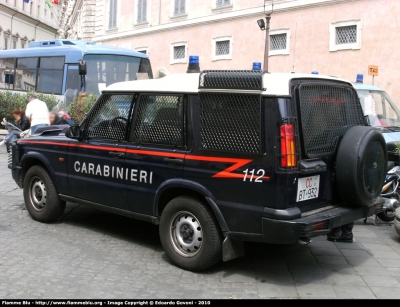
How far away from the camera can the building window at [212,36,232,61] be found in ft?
84.9

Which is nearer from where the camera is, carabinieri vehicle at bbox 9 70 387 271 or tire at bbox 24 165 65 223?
carabinieri vehicle at bbox 9 70 387 271

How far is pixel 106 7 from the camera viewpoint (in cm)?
3469

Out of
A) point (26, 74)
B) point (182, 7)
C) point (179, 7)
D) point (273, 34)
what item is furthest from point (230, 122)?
point (179, 7)

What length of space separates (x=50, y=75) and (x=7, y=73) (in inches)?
131

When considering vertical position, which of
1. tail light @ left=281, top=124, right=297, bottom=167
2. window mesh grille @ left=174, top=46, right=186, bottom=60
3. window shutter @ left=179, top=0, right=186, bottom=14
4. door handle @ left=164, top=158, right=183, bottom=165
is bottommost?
door handle @ left=164, top=158, right=183, bottom=165

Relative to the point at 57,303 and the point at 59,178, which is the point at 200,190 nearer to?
the point at 57,303

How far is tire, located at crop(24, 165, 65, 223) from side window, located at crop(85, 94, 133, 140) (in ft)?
3.29

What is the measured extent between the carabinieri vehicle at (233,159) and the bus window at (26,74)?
1213cm

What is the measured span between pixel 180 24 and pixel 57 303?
25894mm

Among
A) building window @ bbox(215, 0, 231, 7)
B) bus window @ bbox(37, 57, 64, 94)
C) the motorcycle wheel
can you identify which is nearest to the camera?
the motorcycle wheel

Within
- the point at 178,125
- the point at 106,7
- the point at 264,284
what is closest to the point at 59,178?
the point at 178,125

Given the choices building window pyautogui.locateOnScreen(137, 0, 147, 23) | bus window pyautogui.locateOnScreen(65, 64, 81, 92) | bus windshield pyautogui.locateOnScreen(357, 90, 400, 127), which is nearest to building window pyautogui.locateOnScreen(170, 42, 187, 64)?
building window pyautogui.locateOnScreen(137, 0, 147, 23)

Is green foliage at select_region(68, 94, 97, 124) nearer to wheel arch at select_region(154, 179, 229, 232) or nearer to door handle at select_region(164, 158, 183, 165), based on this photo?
wheel arch at select_region(154, 179, 229, 232)

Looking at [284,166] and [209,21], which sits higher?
[209,21]
